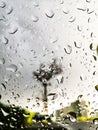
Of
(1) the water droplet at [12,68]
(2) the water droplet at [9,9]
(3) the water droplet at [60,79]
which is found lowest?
(3) the water droplet at [60,79]

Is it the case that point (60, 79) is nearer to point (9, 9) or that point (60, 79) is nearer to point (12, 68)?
point (12, 68)

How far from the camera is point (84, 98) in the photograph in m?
2.16

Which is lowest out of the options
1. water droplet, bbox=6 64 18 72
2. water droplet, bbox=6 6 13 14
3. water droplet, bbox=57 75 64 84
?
water droplet, bbox=57 75 64 84

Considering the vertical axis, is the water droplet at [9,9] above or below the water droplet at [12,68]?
above

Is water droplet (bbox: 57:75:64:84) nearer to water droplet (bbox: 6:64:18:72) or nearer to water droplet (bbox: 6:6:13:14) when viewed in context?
water droplet (bbox: 6:64:18:72)

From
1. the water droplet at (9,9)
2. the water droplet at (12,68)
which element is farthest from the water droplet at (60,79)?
the water droplet at (9,9)

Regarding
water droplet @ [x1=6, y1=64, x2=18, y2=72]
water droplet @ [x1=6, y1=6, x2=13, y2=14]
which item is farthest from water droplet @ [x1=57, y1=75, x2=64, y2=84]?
water droplet @ [x1=6, y1=6, x2=13, y2=14]

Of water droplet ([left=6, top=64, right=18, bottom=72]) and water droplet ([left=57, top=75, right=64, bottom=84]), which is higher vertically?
water droplet ([left=6, top=64, right=18, bottom=72])

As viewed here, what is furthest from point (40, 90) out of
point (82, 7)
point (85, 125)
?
point (85, 125)

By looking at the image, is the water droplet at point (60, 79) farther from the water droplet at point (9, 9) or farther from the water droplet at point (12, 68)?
the water droplet at point (9, 9)

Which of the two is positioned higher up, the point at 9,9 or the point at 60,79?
the point at 9,9

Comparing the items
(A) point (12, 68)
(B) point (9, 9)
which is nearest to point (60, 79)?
(A) point (12, 68)

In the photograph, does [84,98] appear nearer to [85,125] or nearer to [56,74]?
[56,74]

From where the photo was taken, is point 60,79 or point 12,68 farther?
point 60,79
